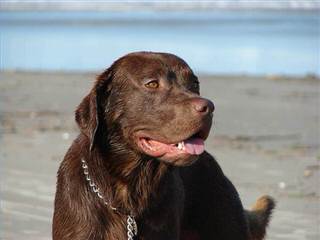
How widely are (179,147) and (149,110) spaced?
0.96 ft

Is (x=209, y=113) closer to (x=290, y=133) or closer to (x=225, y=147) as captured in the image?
(x=225, y=147)

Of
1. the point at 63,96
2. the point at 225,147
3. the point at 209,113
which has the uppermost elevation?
the point at 209,113

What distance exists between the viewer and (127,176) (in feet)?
18.5

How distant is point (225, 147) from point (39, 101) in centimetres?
514

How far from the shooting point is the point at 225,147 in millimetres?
12086

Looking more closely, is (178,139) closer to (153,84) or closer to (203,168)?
(153,84)

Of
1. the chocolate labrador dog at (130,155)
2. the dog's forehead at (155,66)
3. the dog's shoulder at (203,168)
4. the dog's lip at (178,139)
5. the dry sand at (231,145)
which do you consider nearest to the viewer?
the dog's lip at (178,139)

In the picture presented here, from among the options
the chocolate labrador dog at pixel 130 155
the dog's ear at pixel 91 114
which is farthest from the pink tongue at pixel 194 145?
the dog's ear at pixel 91 114

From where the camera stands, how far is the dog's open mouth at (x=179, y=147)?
5324 millimetres

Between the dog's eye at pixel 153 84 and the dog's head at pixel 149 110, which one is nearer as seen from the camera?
the dog's head at pixel 149 110

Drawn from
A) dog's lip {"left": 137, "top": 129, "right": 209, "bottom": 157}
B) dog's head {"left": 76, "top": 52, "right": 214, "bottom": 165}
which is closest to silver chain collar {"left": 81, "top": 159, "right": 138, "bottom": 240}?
dog's head {"left": 76, "top": 52, "right": 214, "bottom": 165}

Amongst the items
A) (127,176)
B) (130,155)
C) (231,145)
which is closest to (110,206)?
(127,176)

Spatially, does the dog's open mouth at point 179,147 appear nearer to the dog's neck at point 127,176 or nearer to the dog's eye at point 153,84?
the dog's neck at point 127,176

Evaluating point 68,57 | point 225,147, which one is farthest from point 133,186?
point 68,57
